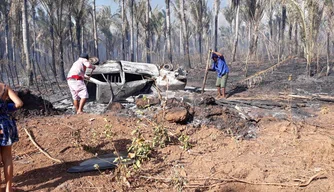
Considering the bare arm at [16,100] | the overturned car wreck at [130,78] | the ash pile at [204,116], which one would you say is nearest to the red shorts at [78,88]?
the ash pile at [204,116]

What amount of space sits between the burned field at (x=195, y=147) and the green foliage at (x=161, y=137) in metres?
0.02

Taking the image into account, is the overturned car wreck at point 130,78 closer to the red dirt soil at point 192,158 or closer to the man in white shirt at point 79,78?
the man in white shirt at point 79,78

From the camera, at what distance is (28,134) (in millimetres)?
4965

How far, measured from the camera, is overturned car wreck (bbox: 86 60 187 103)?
27.4 feet

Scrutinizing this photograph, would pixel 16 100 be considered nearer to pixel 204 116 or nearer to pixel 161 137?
pixel 161 137

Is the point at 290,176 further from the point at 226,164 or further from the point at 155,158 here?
the point at 155,158

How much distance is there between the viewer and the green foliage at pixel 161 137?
5023mm

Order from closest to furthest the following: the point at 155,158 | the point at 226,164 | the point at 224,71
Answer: the point at 226,164
the point at 155,158
the point at 224,71

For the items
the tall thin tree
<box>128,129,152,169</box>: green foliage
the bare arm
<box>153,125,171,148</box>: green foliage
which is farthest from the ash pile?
the tall thin tree

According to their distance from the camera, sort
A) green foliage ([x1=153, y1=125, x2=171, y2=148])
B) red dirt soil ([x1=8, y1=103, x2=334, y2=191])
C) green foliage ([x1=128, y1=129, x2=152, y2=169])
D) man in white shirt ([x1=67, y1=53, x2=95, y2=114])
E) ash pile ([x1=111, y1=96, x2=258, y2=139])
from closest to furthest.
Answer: red dirt soil ([x1=8, y1=103, x2=334, y2=191])
green foliage ([x1=128, y1=129, x2=152, y2=169])
green foliage ([x1=153, y1=125, x2=171, y2=148])
ash pile ([x1=111, y1=96, x2=258, y2=139])
man in white shirt ([x1=67, y1=53, x2=95, y2=114])

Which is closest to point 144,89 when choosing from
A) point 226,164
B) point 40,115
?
point 40,115

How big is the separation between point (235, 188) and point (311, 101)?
210 inches

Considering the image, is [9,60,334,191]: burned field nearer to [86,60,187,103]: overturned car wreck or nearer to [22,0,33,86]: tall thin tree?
[86,60,187,103]: overturned car wreck

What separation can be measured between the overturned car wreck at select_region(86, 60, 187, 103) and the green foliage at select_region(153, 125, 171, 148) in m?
3.27
